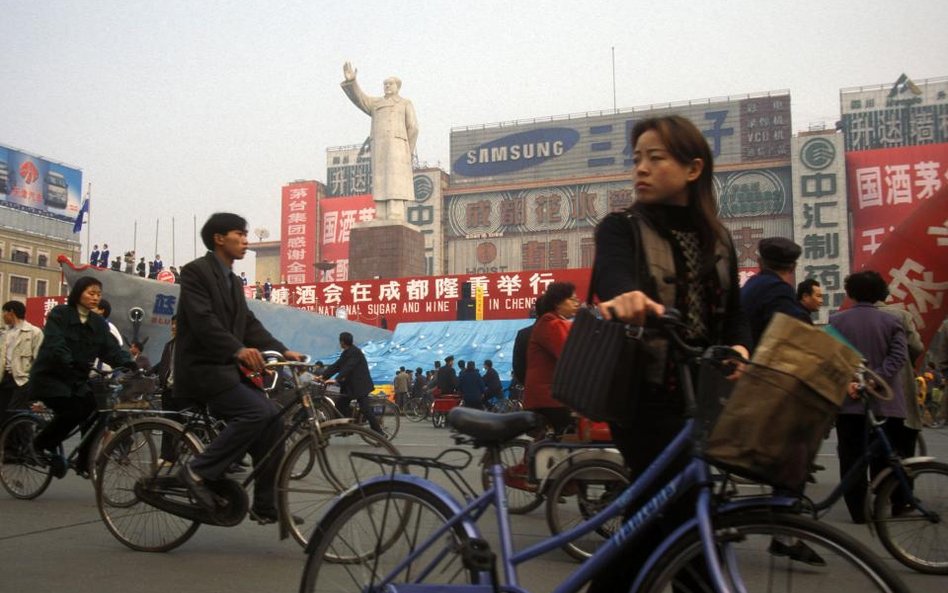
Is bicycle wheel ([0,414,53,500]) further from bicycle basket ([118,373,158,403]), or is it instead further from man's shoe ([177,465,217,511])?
man's shoe ([177,465,217,511])

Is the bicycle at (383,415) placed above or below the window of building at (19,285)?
below

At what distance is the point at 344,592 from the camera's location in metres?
2.16

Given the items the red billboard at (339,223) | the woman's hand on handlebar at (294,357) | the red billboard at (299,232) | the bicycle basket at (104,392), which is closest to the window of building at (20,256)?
the red billboard at (299,232)

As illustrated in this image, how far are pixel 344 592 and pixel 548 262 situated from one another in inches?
2562

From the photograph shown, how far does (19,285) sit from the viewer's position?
200ft

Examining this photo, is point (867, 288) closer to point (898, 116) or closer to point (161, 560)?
point (161, 560)

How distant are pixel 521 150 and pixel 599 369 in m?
69.4

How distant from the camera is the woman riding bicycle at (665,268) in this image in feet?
6.24

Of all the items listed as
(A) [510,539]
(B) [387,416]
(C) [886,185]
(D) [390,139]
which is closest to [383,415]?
(B) [387,416]

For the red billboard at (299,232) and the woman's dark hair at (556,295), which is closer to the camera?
the woman's dark hair at (556,295)

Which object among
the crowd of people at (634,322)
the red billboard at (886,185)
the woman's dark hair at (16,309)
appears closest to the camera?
the crowd of people at (634,322)

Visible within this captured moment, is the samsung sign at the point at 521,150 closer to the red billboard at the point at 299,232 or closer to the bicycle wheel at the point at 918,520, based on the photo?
the red billboard at the point at 299,232

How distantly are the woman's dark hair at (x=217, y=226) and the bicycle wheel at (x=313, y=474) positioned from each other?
1.11 meters

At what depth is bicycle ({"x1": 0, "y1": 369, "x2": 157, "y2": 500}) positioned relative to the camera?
498 centimetres
